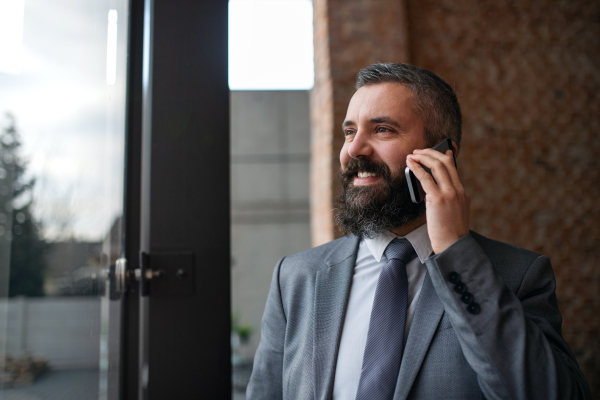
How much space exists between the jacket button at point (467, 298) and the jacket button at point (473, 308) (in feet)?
0.04

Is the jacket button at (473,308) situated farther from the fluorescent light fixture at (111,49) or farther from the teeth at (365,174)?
the fluorescent light fixture at (111,49)

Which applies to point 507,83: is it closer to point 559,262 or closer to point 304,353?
point 559,262

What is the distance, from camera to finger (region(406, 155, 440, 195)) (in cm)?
124

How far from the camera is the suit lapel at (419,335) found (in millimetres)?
1138

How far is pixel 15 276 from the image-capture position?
89 centimetres

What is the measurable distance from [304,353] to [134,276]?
2.42 ft

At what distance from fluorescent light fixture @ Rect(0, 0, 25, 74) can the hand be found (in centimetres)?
109

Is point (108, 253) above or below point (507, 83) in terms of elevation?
below

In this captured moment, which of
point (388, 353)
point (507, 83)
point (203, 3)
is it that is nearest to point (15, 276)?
point (388, 353)

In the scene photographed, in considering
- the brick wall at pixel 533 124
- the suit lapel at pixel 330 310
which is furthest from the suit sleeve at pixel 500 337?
the brick wall at pixel 533 124

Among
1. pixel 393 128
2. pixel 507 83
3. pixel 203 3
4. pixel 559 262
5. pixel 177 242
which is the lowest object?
pixel 559 262

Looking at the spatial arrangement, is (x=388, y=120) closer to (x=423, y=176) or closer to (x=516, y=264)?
(x=423, y=176)

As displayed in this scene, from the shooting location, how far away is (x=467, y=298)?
1088mm

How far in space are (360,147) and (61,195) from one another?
941mm
